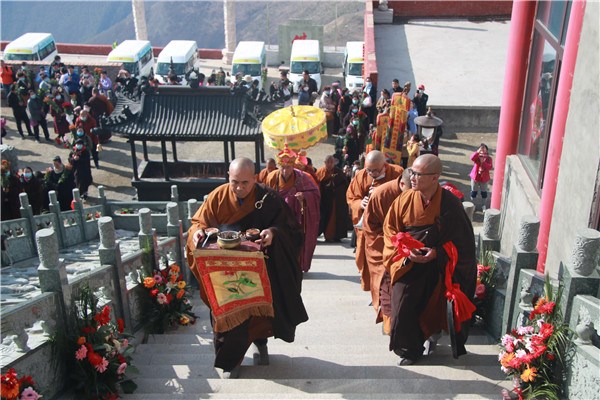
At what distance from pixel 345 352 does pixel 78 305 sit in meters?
2.20

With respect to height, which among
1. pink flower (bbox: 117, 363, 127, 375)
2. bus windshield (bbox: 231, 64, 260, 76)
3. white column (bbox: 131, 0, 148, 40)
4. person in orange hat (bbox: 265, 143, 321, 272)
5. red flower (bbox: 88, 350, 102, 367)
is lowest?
pink flower (bbox: 117, 363, 127, 375)

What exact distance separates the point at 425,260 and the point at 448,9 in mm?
20831

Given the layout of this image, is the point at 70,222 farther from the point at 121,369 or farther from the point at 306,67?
the point at 306,67

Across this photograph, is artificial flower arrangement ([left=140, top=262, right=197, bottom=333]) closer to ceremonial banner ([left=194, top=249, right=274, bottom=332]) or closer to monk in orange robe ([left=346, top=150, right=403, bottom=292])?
ceremonial banner ([left=194, top=249, right=274, bottom=332])

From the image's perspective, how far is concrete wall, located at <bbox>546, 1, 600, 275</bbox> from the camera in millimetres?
5082

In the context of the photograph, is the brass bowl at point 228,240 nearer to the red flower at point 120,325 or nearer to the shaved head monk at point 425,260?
the red flower at point 120,325

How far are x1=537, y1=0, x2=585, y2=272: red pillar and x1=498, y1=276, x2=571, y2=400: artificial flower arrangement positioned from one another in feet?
5.16

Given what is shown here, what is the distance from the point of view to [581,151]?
209 inches

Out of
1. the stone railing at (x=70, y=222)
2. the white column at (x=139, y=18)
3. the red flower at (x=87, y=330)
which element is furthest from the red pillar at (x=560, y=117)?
the white column at (x=139, y=18)

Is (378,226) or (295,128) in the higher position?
(295,128)

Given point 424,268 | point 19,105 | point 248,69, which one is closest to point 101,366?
point 424,268

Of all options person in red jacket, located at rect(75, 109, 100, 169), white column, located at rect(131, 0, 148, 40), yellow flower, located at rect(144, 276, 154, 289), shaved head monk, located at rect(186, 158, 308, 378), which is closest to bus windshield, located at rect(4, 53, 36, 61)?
white column, located at rect(131, 0, 148, 40)

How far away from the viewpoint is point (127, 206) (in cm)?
1063

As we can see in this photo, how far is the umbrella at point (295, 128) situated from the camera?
8883 millimetres
